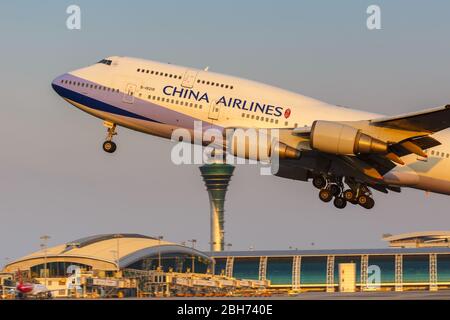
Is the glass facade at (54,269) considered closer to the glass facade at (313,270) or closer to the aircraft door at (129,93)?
the glass facade at (313,270)

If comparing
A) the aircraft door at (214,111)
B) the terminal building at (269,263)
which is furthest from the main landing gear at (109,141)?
the terminal building at (269,263)

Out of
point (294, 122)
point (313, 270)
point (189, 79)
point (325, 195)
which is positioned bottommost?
point (313, 270)

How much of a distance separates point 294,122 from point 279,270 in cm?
8913

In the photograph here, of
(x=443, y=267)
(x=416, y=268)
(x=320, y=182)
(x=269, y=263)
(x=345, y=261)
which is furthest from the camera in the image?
(x=269, y=263)

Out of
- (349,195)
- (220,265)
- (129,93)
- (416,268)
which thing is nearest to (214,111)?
(129,93)

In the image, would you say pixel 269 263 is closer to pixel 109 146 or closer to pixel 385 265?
pixel 385 265

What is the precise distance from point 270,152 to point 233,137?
2.02 meters

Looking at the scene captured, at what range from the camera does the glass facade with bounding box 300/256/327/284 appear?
135125 mm

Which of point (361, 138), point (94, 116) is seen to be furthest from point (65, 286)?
point (361, 138)

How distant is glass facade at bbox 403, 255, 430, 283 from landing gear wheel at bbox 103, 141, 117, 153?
79.6m

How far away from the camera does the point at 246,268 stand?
470ft

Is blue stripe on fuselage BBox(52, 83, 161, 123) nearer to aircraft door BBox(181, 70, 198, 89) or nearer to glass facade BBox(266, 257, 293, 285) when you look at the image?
aircraft door BBox(181, 70, 198, 89)
